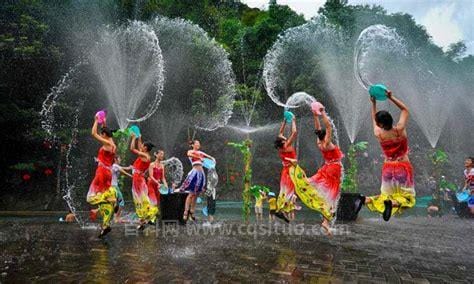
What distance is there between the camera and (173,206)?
10102 mm

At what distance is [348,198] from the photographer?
1089 centimetres

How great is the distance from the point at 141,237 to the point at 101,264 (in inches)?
98.1

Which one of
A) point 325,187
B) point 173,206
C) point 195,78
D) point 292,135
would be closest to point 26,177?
point 195,78

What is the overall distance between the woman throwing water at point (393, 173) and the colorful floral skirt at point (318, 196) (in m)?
1.24

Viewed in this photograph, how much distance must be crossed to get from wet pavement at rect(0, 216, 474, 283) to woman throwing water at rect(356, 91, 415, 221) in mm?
778

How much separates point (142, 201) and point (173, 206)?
1.51m

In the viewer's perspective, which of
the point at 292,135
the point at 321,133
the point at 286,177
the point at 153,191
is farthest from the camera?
the point at 153,191

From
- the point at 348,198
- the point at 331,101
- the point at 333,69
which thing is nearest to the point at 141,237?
the point at 348,198

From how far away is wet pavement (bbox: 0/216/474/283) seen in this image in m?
4.56

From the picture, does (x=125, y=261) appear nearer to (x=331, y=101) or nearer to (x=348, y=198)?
(x=348, y=198)

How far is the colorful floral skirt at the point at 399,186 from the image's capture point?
20.2ft

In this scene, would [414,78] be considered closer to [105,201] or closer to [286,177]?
[286,177]

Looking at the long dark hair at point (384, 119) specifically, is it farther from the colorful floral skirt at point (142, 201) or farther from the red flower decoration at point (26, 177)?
the red flower decoration at point (26, 177)

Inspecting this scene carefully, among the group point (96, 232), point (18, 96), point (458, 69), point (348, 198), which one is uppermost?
point (458, 69)
